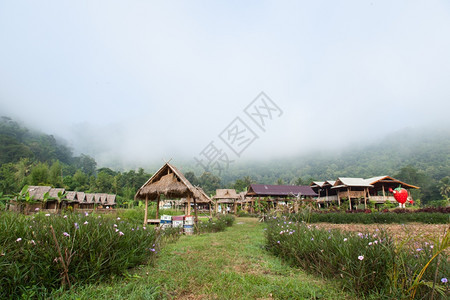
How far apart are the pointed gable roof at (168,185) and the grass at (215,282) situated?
571 centimetres

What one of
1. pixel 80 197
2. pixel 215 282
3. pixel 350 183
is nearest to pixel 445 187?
pixel 350 183

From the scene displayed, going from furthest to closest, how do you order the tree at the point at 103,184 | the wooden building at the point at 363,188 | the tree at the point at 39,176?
the tree at the point at 103,184, the tree at the point at 39,176, the wooden building at the point at 363,188

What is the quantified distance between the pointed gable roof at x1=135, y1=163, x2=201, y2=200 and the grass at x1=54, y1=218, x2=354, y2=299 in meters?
5.71

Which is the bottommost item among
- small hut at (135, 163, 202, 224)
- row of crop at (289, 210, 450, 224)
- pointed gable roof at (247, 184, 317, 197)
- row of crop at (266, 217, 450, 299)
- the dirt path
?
row of crop at (289, 210, 450, 224)

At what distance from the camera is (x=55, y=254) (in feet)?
10.4

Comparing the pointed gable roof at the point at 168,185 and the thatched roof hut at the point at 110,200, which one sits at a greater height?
the pointed gable roof at the point at 168,185

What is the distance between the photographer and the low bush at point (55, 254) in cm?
282

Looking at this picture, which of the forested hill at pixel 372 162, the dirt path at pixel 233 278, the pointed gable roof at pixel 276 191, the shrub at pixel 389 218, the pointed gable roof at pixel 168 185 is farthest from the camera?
the forested hill at pixel 372 162

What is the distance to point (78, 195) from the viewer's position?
126ft

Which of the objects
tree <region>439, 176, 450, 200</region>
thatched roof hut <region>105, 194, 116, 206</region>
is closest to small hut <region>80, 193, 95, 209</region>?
thatched roof hut <region>105, 194, 116, 206</region>

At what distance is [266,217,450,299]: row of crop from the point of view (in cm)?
267

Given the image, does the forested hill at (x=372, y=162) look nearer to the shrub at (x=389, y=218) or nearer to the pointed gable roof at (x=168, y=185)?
the shrub at (x=389, y=218)

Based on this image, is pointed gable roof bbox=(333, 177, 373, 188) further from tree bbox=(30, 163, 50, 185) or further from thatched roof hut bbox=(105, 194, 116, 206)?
tree bbox=(30, 163, 50, 185)

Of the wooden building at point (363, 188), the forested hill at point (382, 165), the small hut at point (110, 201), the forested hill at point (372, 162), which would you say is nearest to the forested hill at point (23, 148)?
the small hut at point (110, 201)
